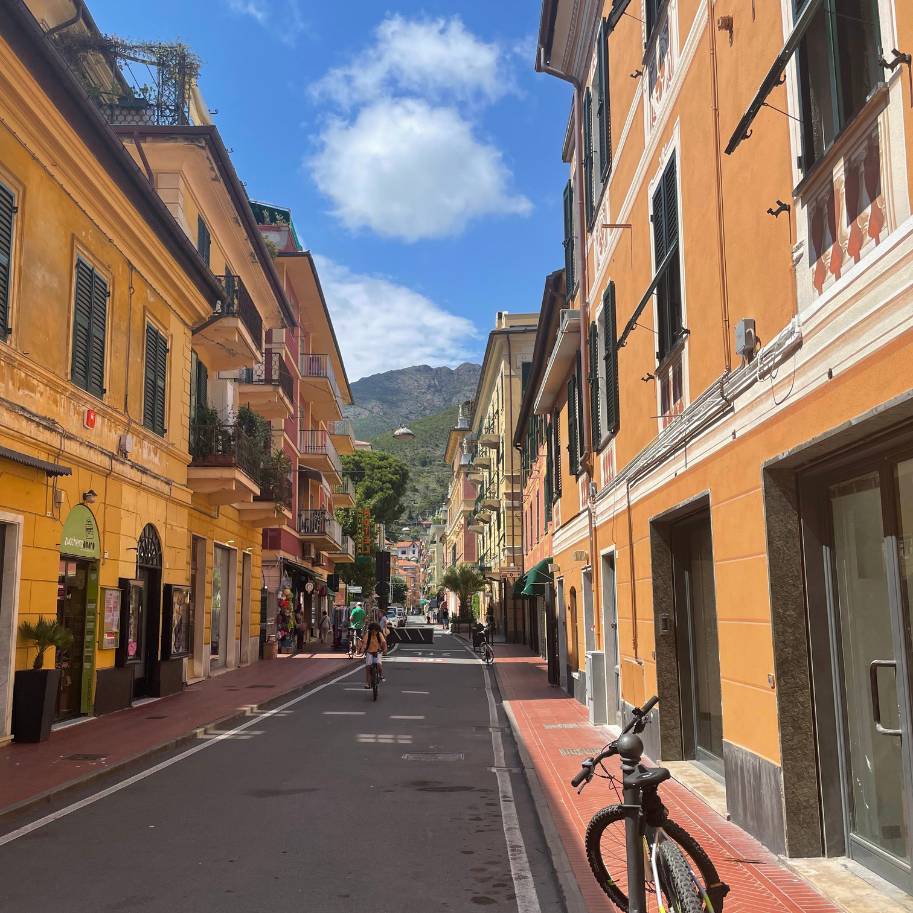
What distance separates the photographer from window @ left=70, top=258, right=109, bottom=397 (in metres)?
13.3

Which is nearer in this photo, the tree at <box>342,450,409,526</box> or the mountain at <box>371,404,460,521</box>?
the tree at <box>342,450,409,526</box>

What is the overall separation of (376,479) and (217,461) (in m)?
47.8

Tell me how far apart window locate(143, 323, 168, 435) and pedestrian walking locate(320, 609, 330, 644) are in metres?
29.6

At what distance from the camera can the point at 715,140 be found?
7.42 m

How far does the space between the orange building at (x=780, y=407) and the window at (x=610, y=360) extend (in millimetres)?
1537

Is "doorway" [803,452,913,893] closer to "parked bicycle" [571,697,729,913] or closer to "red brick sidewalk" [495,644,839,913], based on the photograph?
"red brick sidewalk" [495,644,839,913]

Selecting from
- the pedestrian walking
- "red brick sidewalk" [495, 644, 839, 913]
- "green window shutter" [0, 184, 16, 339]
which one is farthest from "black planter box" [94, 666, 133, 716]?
the pedestrian walking

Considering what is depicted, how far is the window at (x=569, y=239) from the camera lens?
669 inches

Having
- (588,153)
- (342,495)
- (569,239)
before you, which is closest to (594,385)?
(588,153)

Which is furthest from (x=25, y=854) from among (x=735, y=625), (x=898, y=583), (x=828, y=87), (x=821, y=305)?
(x=828, y=87)

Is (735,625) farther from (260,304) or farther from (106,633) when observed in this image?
(260,304)

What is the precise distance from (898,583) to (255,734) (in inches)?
393

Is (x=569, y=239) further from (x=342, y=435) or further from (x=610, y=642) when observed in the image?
(x=342, y=435)

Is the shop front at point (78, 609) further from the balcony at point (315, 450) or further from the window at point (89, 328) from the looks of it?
the balcony at point (315, 450)
